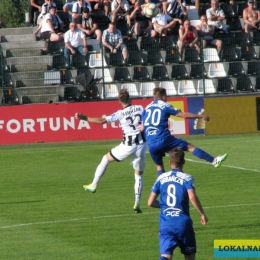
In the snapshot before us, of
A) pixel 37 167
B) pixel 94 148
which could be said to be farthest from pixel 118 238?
pixel 94 148

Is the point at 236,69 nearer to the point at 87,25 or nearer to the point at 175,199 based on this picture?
the point at 87,25

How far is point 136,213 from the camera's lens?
42.7 ft

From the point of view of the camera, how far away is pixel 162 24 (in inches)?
1195

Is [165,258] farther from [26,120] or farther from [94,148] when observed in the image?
[26,120]

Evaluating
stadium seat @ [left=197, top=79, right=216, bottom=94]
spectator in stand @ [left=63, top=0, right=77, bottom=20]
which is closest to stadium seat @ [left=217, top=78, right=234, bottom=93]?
stadium seat @ [left=197, top=79, right=216, bottom=94]

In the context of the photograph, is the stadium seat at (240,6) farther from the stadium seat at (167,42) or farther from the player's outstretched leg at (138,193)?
the player's outstretched leg at (138,193)

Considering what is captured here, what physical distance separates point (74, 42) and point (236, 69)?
21.9 ft

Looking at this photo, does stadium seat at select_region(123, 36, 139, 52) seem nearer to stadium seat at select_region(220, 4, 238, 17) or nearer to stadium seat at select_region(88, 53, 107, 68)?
stadium seat at select_region(88, 53, 107, 68)

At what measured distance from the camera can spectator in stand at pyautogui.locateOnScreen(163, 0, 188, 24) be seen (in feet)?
101

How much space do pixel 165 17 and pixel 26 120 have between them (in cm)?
774

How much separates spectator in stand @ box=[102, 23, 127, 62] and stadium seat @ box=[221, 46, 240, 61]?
420 centimetres

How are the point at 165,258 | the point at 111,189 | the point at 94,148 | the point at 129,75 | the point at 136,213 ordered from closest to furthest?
the point at 165,258
the point at 136,213
the point at 111,189
the point at 94,148
the point at 129,75

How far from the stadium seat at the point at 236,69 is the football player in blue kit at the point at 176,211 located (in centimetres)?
2240

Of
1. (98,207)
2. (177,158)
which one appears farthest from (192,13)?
(177,158)
